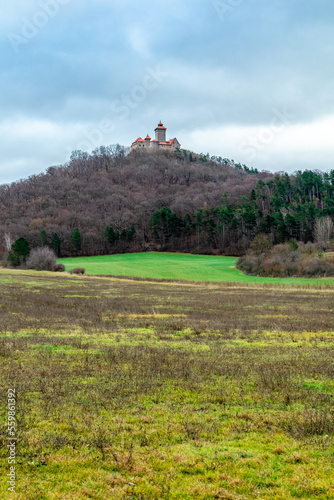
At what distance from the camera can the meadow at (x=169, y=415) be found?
19.5 ft

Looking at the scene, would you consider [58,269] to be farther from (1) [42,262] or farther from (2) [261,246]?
(2) [261,246]

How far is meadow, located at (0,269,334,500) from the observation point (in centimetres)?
594

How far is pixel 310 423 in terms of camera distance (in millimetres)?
8016

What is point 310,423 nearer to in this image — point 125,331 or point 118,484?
point 118,484

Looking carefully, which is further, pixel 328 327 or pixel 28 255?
pixel 28 255

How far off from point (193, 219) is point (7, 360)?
125 metres

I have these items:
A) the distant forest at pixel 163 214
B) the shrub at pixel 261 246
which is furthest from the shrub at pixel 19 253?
the shrub at pixel 261 246

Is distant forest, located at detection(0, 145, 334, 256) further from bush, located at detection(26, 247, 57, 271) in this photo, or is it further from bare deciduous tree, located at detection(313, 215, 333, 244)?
bush, located at detection(26, 247, 57, 271)

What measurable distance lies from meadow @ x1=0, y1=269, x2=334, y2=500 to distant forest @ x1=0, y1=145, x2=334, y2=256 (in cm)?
10007

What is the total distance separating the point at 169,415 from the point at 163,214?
129m

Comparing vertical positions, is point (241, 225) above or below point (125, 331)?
above

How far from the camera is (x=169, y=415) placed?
8508 millimetres

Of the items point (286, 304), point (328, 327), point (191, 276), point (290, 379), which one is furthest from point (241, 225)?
point (290, 379)

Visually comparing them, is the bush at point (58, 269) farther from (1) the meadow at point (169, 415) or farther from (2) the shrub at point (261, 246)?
(1) the meadow at point (169, 415)
